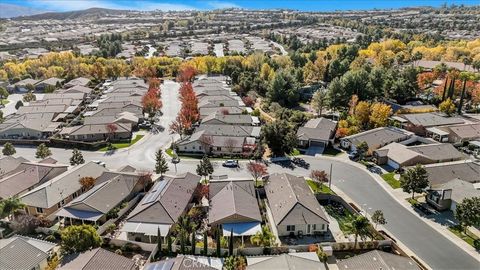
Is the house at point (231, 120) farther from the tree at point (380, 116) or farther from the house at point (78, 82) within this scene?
the house at point (78, 82)

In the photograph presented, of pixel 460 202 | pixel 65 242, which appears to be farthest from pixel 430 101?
pixel 65 242

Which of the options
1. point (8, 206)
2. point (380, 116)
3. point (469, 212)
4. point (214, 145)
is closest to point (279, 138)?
point (214, 145)

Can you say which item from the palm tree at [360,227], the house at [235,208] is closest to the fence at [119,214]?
the house at [235,208]

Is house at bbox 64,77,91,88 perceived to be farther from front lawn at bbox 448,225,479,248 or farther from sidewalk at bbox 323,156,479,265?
front lawn at bbox 448,225,479,248

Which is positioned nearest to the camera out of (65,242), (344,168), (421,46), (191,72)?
(65,242)

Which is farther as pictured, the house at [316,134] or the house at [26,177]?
the house at [316,134]

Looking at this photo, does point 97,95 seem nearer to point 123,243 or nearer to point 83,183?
point 83,183

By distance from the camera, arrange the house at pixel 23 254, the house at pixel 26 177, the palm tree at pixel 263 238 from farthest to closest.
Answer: the house at pixel 26 177 < the palm tree at pixel 263 238 < the house at pixel 23 254
